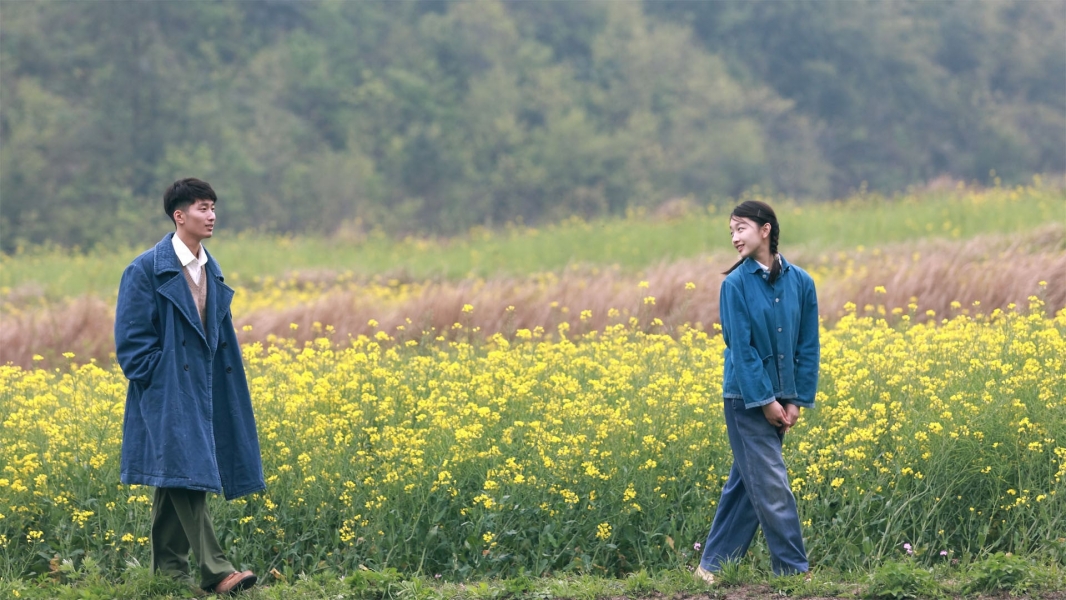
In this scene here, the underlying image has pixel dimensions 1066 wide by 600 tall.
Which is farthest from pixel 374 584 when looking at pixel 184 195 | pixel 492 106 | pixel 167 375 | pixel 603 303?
pixel 492 106

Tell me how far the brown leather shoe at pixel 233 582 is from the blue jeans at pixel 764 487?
2.11 meters

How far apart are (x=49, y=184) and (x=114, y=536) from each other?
32.6 meters

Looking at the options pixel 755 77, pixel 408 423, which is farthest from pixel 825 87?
pixel 408 423

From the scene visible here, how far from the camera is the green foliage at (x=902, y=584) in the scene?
217 inches

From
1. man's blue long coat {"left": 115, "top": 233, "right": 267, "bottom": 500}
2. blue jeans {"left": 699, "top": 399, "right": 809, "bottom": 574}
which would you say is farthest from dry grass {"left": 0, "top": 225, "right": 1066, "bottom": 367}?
blue jeans {"left": 699, "top": 399, "right": 809, "bottom": 574}

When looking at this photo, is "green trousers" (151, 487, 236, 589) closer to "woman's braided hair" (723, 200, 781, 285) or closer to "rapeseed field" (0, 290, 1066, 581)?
"rapeseed field" (0, 290, 1066, 581)

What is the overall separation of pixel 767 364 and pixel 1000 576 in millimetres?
1351

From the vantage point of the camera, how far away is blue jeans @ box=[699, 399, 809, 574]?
5.52 m

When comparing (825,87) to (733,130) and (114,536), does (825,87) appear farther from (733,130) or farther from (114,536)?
(114,536)

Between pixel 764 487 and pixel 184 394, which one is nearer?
pixel 764 487

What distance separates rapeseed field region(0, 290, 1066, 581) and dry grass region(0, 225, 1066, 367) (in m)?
4.21

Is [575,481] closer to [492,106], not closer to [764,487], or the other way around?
[764,487]

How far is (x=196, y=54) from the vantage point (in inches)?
1603

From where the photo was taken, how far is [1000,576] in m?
5.58
